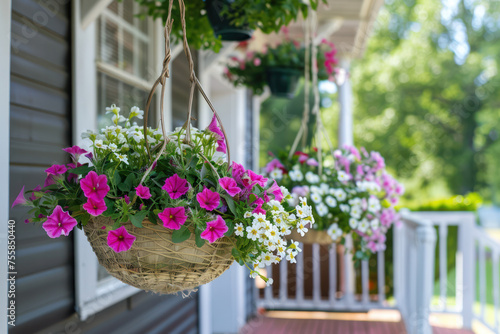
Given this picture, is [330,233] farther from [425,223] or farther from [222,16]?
[425,223]

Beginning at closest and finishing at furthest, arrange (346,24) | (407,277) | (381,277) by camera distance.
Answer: (407,277) → (346,24) → (381,277)

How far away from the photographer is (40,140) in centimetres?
152

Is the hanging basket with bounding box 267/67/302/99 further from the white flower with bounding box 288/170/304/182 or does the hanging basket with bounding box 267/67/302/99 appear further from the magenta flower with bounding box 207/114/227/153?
the magenta flower with bounding box 207/114/227/153

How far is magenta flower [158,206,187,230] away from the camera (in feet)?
3.09

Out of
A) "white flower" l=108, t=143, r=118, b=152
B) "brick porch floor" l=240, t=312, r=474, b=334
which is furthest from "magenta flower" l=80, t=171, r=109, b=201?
"brick porch floor" l=240, t=312, r=474, b=334

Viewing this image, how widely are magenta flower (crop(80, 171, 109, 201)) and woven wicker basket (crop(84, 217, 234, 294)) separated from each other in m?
0.08

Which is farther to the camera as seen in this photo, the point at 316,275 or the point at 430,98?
the point at 430,98

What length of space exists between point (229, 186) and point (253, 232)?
106 millimetres

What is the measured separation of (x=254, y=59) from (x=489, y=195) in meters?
15.3

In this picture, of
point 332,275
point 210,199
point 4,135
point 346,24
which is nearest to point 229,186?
point 210,199

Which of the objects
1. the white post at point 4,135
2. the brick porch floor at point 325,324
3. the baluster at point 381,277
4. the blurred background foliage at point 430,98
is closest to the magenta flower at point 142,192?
the white post at point 4,135

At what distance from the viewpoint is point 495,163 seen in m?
14.8

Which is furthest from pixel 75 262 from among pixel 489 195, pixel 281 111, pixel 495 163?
pixel 489 195

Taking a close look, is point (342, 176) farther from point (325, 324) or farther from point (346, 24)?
point (325, 324)
